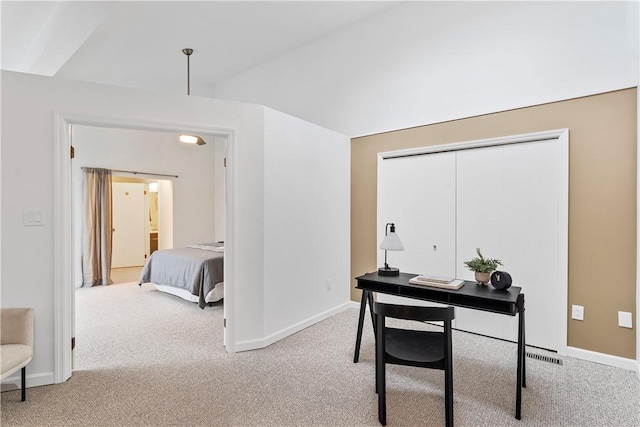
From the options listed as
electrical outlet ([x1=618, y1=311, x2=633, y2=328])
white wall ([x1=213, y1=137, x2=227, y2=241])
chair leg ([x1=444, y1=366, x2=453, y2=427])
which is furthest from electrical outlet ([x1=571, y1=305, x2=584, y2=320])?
white wall ([x1=213, y1=137, x2=227, y2=241])

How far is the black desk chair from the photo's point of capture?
1.87 meters

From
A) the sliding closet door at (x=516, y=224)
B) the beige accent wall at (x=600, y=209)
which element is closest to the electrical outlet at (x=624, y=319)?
the beige accent wall at (x=600, y=209)

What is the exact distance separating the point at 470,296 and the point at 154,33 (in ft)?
15.7

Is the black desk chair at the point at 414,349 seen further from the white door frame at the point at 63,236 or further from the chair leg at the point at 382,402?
the white door frame at the point at 63,236

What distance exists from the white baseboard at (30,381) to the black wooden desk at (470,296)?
90.4 inches

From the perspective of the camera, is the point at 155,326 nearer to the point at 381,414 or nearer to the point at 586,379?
the point at 381,414

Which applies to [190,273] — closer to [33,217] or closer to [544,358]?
[33,217]

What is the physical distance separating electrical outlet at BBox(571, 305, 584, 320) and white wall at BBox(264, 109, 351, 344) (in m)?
2.38

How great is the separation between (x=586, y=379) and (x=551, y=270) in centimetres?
90

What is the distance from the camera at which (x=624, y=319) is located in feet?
8.79

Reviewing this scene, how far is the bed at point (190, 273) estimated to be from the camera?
4262 millimetres

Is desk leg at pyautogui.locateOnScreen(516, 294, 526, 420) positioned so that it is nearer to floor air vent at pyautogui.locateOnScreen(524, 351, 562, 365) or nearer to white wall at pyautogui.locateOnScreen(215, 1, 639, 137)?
floor air vent at pyautogui.locateOnScreen(524, 351, 562, 365)

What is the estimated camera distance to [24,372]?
7.08 feet

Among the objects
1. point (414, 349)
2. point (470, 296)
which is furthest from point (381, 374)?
point (470, 296)
